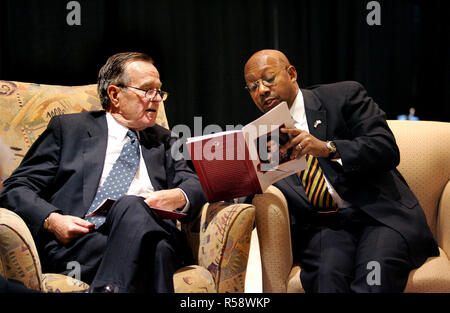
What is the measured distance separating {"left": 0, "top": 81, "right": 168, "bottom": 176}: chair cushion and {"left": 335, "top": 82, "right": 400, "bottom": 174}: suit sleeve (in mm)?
1134

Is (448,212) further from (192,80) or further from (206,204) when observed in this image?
(192,80)

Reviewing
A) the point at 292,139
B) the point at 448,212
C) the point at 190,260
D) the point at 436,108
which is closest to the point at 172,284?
the point at 190,260

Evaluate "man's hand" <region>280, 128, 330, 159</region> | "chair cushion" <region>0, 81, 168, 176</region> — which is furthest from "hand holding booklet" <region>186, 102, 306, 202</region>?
"chair cushion" <region>0, 81, 168, 176</region>

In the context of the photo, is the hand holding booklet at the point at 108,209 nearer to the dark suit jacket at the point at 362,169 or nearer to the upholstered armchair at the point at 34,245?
the upholstered armchair at the point at 34,245

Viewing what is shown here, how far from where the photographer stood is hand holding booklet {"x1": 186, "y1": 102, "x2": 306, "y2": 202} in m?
1.80

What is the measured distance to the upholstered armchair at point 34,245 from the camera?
1.58 m

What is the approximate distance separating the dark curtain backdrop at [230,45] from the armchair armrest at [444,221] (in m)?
1.91

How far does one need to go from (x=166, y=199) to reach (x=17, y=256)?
58cm

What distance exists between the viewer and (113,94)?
2.22 metres

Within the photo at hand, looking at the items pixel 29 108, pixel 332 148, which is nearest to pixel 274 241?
pixel 332 148

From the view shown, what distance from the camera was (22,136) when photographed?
7.19ft
